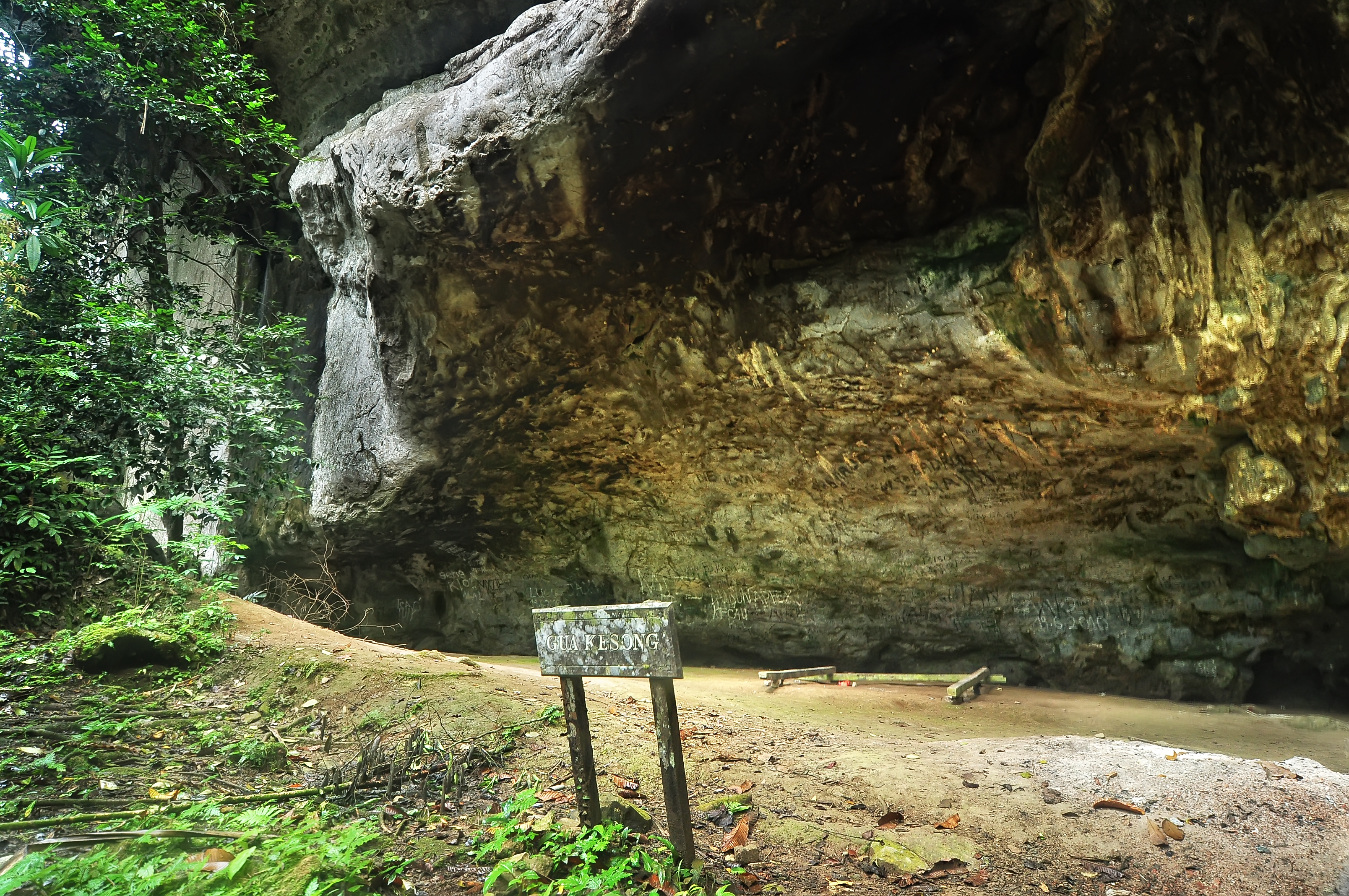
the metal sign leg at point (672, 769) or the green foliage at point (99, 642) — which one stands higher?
the green foliage at point (99, 642)

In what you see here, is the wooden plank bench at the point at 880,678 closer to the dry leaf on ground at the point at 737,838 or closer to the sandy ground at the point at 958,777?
the sandy ground at the point at 958,777

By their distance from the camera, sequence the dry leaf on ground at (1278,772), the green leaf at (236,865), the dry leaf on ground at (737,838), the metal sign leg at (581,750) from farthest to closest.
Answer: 1. the dry leaf on ground at (1278,772)
2. the dry leaf on ground at (737,838)
3. the metal sign leg at (581,750)
4. the green leaf at (236,865)

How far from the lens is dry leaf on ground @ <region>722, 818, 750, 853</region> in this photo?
3.33 metres

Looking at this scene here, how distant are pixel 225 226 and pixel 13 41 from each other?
313 centimetres

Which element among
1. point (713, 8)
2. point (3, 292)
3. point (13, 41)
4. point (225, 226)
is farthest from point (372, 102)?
point (713, 8)

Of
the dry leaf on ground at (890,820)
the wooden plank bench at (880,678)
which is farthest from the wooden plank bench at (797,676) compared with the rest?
the dry leaf on ground at (890,820)

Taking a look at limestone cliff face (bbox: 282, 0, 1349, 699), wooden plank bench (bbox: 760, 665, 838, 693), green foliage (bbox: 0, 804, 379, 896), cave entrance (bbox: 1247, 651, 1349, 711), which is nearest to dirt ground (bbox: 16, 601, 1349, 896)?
green foliage (bbox: 0, 804, 379, 896)

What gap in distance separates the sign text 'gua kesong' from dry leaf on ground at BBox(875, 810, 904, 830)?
5.05 ft

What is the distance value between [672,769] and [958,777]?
2.46 meters

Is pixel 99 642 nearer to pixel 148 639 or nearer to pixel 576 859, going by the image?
pixel 148 639

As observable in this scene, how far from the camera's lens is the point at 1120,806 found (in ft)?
13.4

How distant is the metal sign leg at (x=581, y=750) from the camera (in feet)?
10.5

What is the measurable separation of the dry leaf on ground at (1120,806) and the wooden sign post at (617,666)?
2.58 m

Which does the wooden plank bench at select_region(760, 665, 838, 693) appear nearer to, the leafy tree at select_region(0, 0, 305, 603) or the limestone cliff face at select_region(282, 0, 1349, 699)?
the limestone cliff face at select_region(282, 0, 1349, 699)
